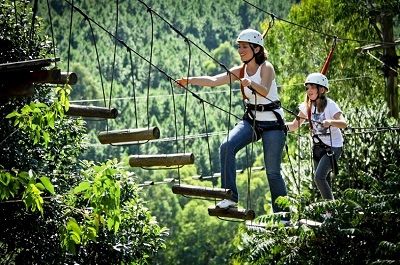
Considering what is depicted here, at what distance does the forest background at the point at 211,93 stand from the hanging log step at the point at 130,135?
325 mm

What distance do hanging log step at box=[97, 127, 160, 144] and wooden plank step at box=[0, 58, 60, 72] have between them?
65.1 inches

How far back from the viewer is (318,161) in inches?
442

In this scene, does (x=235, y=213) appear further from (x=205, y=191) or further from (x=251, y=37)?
(x=251, y=37)

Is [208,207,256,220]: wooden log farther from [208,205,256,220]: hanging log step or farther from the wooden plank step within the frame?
the wooden plank step

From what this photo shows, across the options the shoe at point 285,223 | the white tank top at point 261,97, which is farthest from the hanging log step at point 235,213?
the shoe at point 285,223

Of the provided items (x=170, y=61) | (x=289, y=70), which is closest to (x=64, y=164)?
(x=289, y=70)

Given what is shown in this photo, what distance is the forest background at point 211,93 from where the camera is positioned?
20141 mm

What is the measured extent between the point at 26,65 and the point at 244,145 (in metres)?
3.05

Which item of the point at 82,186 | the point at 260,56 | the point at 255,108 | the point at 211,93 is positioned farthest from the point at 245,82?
the point at 211,93

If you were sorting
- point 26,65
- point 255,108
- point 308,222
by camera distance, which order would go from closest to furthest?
point 26,65, point 255,108, point 308,222

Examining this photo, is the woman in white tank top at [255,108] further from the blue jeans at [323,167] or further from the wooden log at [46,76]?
the wooden log at [46,76]

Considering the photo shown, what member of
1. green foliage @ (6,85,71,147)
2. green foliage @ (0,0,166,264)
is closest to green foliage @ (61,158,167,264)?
green foliage @ (0,0,166,264)

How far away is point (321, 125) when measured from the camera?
1102cm

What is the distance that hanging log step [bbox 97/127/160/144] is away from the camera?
862 cm
